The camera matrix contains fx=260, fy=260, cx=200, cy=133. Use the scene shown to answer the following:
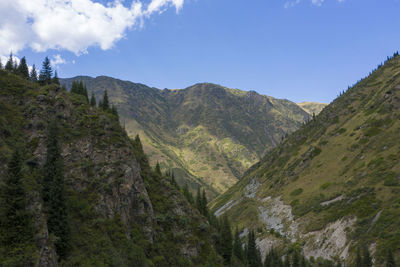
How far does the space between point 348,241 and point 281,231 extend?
1765 inches

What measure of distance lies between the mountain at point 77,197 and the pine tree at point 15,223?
0.10 m

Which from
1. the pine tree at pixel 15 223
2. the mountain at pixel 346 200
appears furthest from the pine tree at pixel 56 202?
the mountain at pixel 346 200

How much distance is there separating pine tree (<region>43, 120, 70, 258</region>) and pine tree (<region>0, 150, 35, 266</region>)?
4.79 meters

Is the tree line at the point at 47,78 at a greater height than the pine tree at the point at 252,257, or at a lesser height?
greater

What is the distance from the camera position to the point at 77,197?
4953cm

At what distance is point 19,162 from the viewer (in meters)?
35.7

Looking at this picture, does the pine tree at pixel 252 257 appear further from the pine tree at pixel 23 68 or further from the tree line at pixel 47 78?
the pine tree at pixel 23 68

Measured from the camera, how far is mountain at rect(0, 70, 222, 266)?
1364 inches

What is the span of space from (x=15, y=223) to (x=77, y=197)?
16.5m

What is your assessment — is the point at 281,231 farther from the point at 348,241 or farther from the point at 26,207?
the point at 26,207

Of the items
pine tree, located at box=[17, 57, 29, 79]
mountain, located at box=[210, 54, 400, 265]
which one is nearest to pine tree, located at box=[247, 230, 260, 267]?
mountain, located at box=[210, 54, 400, 265]

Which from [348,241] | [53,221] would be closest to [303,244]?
[348,241]

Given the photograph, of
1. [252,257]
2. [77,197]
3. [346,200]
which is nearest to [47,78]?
[77,197]

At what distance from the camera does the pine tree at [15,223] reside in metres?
30.8
